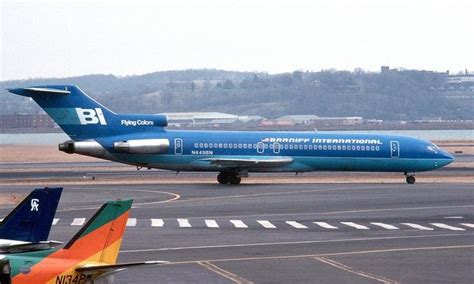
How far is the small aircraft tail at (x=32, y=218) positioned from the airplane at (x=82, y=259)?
2.74 metres

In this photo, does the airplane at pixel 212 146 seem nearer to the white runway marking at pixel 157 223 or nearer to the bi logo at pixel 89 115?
the bi logo at pixel 89 115

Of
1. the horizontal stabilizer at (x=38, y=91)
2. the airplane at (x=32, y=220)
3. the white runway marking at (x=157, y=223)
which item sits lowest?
the white runway marking at (x=157, y=223)

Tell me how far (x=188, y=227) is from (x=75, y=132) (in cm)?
2656

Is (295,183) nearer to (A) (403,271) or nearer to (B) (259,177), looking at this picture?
(B) (259,177)

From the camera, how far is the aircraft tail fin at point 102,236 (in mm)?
22422

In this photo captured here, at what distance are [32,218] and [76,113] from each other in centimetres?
4647

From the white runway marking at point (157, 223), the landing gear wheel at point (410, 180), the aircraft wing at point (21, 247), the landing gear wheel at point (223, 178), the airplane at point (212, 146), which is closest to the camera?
the aircraft wing at point (21, 247)

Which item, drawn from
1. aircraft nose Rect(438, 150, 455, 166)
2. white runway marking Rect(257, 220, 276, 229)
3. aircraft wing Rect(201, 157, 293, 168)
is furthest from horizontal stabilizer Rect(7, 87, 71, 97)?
aircraft nose Rect(438, 150, 455, 166)

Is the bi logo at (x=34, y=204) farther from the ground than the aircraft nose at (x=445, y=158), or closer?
farther from the ground

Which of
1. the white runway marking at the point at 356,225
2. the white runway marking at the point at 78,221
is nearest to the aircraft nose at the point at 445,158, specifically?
the white runway marking at the point at 356,225

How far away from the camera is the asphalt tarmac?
107 ft

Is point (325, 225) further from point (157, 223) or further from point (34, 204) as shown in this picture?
point (34, 204)

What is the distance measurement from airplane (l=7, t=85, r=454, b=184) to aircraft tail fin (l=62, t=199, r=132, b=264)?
48216 millimetres

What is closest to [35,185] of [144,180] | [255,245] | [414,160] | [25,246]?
[144,180]
